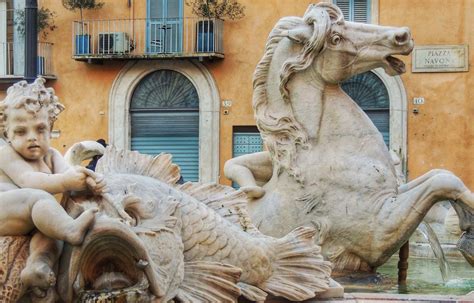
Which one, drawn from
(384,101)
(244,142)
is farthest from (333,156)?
(244,142)

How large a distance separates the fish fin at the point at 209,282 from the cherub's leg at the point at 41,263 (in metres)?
0.42

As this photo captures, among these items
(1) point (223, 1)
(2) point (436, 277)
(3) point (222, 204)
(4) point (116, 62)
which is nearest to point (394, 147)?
(1) point (223, 1)

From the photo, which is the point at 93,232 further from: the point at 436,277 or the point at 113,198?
the point at 436,277

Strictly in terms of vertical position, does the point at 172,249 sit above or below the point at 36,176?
below

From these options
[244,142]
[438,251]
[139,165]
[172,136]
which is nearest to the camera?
[139,165]

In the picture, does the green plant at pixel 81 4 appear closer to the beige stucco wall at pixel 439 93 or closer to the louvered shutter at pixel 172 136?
the louvered shutter at pixel 172 136

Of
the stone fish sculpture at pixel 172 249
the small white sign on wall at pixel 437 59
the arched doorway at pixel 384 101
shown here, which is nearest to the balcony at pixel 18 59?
the arched doorway at pixel 384 101

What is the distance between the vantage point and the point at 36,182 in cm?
344

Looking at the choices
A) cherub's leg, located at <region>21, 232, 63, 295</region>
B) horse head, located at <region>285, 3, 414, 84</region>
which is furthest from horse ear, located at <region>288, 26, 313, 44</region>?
cherub's leg, located at <region>21, 232, 63, 295</region>

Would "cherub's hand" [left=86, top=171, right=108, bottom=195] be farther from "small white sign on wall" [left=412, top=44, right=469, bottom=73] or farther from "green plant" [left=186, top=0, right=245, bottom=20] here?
"green plant" [left=186, top=0, right=245, bottom=20]

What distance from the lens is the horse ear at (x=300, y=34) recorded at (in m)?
6.09

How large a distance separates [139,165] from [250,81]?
77.9ft

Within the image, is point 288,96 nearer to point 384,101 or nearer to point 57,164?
point 57,164

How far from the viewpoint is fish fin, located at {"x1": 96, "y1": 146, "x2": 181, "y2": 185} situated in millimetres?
3949
